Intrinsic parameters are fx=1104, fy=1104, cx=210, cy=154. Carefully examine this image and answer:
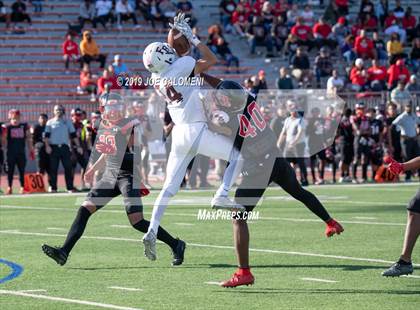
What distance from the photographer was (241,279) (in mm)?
9266

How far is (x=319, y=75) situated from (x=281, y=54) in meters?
2.69

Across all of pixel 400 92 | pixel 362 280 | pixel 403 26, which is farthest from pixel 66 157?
pixel 403 26

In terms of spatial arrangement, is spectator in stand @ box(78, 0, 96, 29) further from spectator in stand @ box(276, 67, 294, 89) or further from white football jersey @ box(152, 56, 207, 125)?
white football jersey @ box(152, 56, 207, 125)

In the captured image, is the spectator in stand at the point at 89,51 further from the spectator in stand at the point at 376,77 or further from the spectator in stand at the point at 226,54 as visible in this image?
the spectator in stand at the point at 376,77

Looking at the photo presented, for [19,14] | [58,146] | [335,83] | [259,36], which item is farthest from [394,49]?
[58,146]

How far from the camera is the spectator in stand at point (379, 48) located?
108 feet

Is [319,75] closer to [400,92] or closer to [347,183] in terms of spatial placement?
[400,92]

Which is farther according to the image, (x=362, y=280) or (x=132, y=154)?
(x=132, y=154)

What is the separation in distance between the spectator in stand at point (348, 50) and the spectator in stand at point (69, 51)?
815 cm

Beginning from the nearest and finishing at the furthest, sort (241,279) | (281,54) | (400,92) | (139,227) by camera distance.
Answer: (241,279)
(139,227)
(400,92)
(281,54)

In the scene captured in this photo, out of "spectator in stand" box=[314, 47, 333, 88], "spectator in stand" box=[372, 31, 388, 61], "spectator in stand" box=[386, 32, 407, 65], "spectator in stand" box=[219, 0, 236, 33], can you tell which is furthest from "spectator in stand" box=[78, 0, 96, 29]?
"spectator in stand" box=[386, 32, 407, 65]

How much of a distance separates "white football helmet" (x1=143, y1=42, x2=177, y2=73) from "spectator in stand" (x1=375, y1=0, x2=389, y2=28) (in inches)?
1051

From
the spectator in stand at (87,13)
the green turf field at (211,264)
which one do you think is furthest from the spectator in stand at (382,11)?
the green turf field at (211,264)

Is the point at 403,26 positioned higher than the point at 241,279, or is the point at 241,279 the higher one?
the point at 241,279
